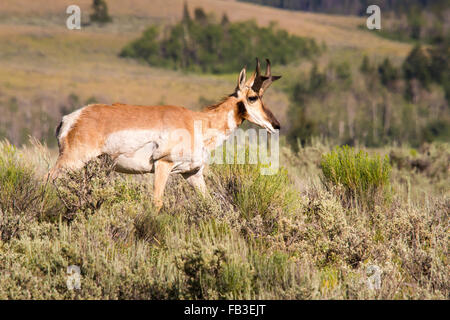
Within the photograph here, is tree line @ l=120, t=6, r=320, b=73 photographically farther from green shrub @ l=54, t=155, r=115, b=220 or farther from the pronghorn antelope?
green shrub @ l=54, t=155, r=115, b=220

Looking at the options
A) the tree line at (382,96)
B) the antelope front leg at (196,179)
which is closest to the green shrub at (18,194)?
the antelope front leg at (196,179)

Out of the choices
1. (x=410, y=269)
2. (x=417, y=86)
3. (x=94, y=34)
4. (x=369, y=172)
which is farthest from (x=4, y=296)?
(x=94, y=34)

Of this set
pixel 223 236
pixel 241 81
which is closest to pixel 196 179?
pixel 241 81

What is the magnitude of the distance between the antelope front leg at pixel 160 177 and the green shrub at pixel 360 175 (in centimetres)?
301

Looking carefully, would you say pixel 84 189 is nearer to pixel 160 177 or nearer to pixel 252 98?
pixel 160 177

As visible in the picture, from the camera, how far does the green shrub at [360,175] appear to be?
10594 mm

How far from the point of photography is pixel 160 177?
30.9ft

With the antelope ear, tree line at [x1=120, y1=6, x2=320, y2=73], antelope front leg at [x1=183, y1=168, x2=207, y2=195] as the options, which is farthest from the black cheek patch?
tree line at [x1=120, y1=6, x2=320, y2=73]

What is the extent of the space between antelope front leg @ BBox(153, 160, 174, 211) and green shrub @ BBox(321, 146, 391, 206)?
3.01 meters

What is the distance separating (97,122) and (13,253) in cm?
281

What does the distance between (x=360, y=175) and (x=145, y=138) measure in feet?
12.5

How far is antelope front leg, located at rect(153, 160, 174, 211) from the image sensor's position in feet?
30.7

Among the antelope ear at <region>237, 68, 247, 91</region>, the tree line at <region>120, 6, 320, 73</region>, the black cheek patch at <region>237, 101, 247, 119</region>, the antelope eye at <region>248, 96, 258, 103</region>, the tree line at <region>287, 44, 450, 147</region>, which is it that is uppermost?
the tree line at <region>120, 6, 320, 73</region>

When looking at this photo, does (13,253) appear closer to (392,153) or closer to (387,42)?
(392,153)
